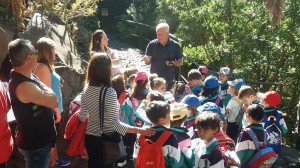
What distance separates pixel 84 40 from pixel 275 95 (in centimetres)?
486

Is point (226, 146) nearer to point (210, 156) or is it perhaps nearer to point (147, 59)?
point (210, 156)

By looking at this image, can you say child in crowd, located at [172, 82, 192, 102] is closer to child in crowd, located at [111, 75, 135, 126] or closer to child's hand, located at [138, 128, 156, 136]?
child in crowd, located at [111, 75, 135, 126]

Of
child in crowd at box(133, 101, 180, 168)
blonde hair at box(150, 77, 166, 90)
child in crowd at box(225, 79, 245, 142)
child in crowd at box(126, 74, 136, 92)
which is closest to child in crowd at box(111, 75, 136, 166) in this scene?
blonde hair at box(150, 77, 166, 90)

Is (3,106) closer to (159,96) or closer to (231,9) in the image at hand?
(159,96)

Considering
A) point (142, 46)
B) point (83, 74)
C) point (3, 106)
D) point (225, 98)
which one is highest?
point (3, 106)

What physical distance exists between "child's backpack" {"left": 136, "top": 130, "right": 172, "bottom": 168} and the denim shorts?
0.78 meters

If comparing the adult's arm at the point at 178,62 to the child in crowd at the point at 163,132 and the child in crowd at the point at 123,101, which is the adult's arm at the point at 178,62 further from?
the child in crowd at the point at 163,132

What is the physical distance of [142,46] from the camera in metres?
16.1

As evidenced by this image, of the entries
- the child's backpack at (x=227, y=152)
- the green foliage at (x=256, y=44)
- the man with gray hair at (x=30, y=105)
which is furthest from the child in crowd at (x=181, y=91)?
the green foliage at (x=256, y=44)

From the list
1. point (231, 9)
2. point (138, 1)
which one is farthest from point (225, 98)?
point (138, 1)

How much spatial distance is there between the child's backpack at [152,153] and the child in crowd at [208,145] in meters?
0.31

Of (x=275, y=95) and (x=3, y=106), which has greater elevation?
(x=3, y=106)

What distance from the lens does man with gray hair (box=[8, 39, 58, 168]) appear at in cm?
302

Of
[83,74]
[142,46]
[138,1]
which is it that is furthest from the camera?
[138,1]
